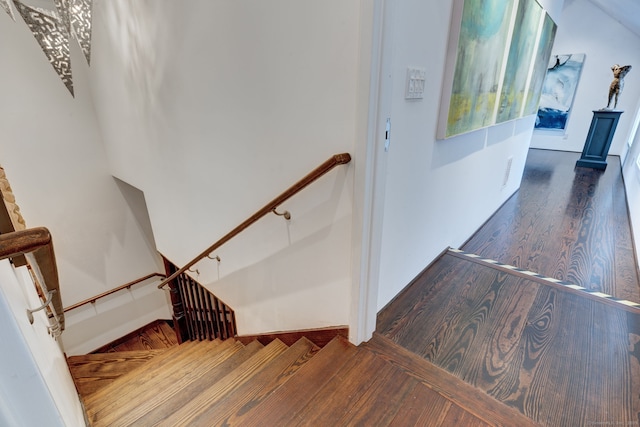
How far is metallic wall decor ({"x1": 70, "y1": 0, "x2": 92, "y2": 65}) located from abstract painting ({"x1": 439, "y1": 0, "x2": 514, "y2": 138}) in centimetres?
300

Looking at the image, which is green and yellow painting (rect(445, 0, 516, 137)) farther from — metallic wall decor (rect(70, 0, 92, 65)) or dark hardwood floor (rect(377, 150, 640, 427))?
metallic wall decor (rect(70, 0, 92, 65))

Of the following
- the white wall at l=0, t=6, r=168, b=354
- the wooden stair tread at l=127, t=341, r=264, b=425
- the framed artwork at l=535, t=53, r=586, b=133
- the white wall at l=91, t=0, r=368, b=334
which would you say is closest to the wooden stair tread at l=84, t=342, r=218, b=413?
the wooden stair tread at l=127, t=341, r=264, b=425

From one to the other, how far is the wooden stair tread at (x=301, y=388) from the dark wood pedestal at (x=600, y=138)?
563 centimetres

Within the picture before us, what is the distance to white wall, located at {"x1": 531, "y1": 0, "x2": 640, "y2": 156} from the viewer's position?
212 inches

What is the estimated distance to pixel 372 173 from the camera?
1.12 metres

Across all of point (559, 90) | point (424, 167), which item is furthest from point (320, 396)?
point (559, 90)

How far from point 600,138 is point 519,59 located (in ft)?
12.8

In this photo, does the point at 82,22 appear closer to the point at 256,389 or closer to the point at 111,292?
the point at 111,292

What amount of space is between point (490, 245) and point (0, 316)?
2713 millimetres

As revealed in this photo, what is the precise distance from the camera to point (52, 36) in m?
2.82

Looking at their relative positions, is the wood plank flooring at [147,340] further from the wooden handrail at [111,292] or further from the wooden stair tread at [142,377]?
the wooden stair tread at [142,377]

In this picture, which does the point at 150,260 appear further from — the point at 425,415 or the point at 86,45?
the point at 425,415

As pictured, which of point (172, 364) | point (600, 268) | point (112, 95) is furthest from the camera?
point (112, 95)

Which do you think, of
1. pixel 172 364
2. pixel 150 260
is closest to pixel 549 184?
pixel 172 364
